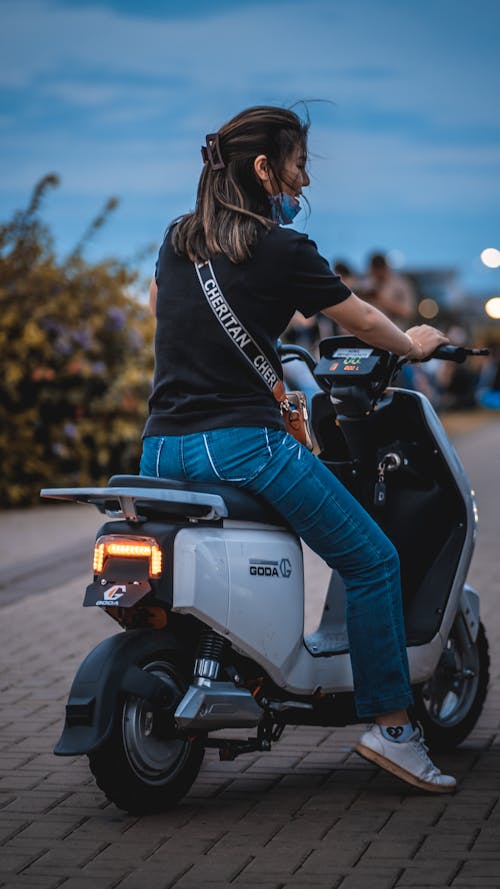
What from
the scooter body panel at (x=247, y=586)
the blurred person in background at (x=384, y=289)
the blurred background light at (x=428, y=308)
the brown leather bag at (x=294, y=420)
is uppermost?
the blurred background light at (x=428, y=308)

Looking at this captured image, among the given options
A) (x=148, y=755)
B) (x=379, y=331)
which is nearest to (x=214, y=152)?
(x=379, y=331)

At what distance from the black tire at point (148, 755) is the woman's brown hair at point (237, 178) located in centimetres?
113

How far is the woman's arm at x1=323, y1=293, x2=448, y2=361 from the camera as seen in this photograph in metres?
4.24

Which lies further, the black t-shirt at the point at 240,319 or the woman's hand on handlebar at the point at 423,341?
the woman's hand on handlebar at the point at 423,341

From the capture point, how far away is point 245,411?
4.14 meters

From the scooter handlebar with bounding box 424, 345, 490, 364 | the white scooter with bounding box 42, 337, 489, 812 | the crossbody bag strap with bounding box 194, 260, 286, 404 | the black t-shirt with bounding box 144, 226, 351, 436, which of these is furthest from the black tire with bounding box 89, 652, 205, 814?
the scooter handlebar with bounding box 424, 345, 490, 364

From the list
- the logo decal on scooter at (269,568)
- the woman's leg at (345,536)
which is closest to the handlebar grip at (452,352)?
the woman's leg at (345,536)

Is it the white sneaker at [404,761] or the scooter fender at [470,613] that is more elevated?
the scooter fender at [470,613]

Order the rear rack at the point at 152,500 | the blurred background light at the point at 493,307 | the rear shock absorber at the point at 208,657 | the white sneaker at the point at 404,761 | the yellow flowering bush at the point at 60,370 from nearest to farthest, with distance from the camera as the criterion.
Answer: the rear rack at the point at 152,500 < the rear shock absorber at the point at 208,657 < the white sneaker at the point at 404,761 < the blurred background light at the point at 493,307 < the yellow flowering bush at the point at 60,370

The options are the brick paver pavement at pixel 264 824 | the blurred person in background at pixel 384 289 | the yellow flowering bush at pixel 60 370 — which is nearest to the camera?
the brick paver pavement at pixel 264 824

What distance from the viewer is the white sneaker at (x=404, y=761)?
14.4ft

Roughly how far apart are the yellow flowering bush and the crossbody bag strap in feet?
27.7

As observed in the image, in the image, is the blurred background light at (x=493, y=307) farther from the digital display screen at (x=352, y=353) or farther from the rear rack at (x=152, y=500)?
the rear rack at (x=152, y=500)

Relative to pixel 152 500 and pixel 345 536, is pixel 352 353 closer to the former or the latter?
pixel 345 536
